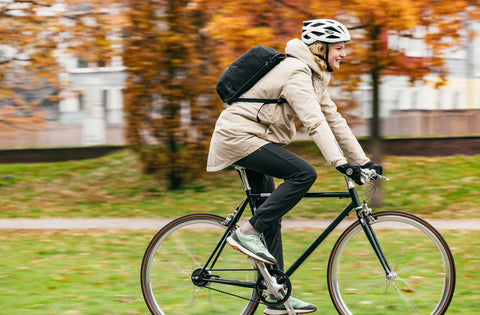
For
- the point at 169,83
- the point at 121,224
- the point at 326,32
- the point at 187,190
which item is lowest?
the point at 187,190

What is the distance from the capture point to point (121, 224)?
32.3 feet

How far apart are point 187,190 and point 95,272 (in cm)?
552

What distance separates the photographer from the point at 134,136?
1205 cm

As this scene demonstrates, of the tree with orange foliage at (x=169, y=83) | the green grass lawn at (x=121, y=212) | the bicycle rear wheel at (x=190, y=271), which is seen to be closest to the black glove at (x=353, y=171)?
the bicycle rear wheel at (x=190, y=271)

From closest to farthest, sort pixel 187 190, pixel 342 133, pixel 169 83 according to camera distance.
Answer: pixel 342 133, pixel 169 83, pixel 187 190

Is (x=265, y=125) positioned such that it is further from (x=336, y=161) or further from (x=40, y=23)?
(x=40, y=23)

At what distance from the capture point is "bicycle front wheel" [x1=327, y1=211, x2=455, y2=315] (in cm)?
449

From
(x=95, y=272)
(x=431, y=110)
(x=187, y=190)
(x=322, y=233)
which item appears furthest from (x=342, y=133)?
(x=431, y=110)

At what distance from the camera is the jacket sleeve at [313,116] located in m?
4.31

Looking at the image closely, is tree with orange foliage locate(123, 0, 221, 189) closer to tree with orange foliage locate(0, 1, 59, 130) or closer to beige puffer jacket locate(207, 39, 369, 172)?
tree with orange foliage locate(0, 1, 59, 130)

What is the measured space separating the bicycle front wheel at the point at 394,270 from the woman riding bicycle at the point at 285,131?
1.27ft

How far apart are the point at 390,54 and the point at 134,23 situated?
4.22m

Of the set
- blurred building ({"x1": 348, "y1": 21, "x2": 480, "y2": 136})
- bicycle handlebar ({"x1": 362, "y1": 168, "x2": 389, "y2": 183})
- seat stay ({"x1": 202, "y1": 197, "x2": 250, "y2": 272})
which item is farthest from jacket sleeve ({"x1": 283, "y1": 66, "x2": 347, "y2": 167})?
blurred building ({"x1": 348, "y1": 21, "x2": 480, "y2": 136})

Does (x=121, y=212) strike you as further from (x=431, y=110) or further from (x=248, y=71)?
(x=431, y=110)
